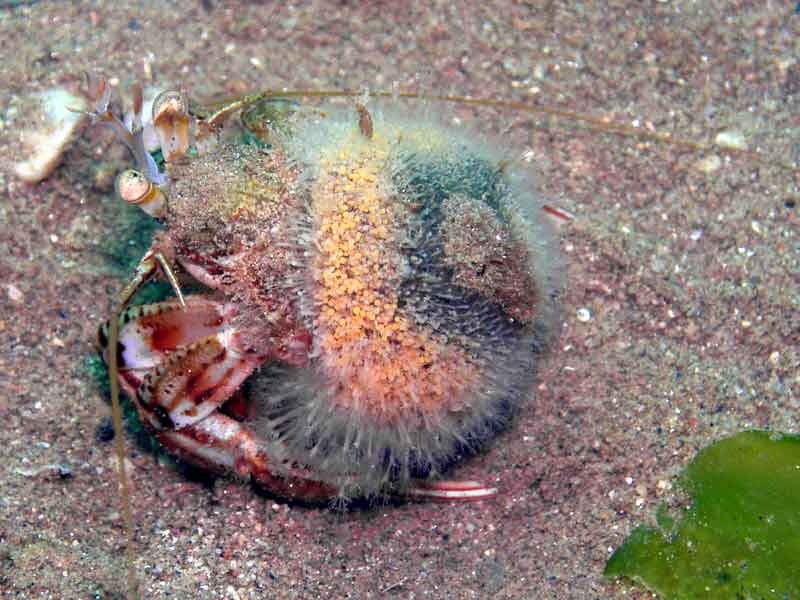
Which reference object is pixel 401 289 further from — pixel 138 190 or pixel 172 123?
pixel 172 123

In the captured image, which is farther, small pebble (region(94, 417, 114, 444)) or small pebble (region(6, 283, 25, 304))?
small pebble (region(6, 283, 25, 304))

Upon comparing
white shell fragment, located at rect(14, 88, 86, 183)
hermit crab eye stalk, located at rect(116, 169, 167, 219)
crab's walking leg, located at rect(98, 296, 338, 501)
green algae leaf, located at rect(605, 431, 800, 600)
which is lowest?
green algae leaf, located at rect(605, 431, 800, 600)

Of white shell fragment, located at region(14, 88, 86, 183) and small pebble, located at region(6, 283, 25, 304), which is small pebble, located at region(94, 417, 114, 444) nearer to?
small pebble, located at region(6, 283, 25, 304)

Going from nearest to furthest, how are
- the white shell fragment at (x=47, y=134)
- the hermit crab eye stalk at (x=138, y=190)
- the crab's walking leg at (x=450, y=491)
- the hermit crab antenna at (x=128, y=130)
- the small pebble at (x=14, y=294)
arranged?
1. the hermit crab eye stalk at (x=138, y=190)
2. the hermit crab antenna at (x=128, y=130)
3. the crab's walking leg at (x=450, y=491)
4. the small pebble at (x=14, y=294)
5. the white shell fragment at (x=47, y=134)

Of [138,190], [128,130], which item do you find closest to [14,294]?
[128,130]

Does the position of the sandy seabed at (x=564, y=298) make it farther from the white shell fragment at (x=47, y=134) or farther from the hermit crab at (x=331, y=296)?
the hermit crab at (x=331, y=296)

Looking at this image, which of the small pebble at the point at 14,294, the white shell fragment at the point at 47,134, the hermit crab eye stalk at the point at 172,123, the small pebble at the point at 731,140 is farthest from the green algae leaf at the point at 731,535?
the white shell fragment at the point at 47,134

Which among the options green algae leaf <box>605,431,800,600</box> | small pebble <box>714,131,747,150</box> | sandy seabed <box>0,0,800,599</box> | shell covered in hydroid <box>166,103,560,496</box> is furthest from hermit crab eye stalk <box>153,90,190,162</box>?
small pebble <box>714,131,747,150</box>

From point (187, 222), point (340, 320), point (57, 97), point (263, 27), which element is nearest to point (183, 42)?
point (263, 27)
